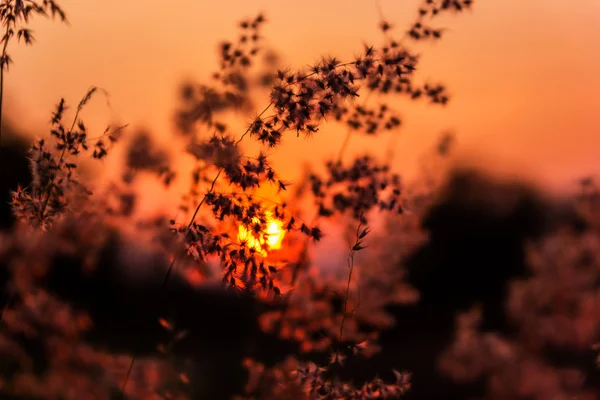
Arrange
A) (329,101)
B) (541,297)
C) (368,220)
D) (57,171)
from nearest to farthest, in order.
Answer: (329,101), (57,171), (368,220), (541,297)

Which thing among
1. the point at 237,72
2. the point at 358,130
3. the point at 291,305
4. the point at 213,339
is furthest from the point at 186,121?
the point at 213,339

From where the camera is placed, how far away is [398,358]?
898 inches

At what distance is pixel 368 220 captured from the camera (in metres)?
→ 3.87

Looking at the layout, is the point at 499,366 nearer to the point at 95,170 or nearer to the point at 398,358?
the point at 95,170

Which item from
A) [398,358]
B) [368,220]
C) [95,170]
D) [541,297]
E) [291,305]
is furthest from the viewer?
[398,358]

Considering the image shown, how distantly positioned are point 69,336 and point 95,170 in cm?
136

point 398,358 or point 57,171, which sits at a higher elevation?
point 398,358

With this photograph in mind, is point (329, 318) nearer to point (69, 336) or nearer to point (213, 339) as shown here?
point (69, 336)

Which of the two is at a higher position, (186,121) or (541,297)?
(541,297)

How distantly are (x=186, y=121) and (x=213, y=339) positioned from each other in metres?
16.0

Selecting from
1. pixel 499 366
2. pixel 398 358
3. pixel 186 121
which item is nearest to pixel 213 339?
pixel 398 358

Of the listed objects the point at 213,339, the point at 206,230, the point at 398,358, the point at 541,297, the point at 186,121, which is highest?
the point at 398,358

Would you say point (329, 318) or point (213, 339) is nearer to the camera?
point (329, 318)

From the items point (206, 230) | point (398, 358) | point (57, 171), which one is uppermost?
point (398, 358)
